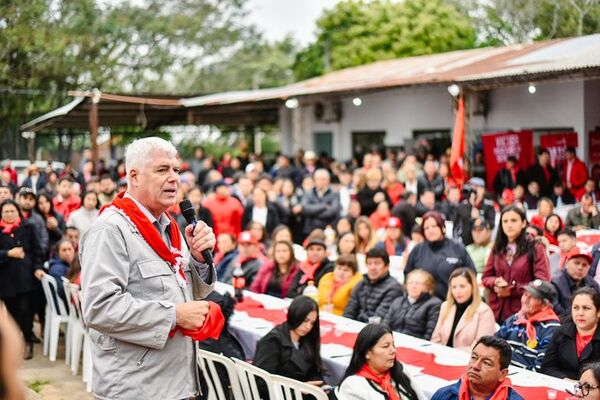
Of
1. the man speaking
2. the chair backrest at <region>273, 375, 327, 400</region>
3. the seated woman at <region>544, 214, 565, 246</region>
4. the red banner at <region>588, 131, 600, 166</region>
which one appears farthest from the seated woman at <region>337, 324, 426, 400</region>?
the red banner at <region>588, 131, 600, 166</region>

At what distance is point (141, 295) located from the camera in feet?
8.94

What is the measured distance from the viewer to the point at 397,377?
15.3 ft

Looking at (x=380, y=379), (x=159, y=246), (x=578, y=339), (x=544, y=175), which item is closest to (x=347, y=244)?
(x=578, y=339)

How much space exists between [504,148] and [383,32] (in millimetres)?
21861

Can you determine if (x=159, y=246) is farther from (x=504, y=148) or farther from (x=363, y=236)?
(x=504, y=148)

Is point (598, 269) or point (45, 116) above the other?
point (45, 116)

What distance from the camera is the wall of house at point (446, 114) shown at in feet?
42.0

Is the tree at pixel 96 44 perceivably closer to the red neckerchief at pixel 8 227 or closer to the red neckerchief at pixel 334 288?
the red neckerchief at pixel 8 227

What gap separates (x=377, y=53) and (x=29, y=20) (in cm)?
2478

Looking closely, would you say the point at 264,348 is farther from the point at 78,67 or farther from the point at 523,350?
the point at 78,67

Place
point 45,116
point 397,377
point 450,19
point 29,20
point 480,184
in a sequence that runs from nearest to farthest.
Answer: point 397,377 → point 480,184 → point 29,20 → point 45,116 → point 450,19

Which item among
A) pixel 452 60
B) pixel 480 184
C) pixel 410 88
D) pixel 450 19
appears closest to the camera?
pixel 480 184

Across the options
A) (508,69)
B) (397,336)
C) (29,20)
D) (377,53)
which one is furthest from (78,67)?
(377,53)

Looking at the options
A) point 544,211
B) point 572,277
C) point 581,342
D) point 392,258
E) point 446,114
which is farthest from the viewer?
point 446,114
